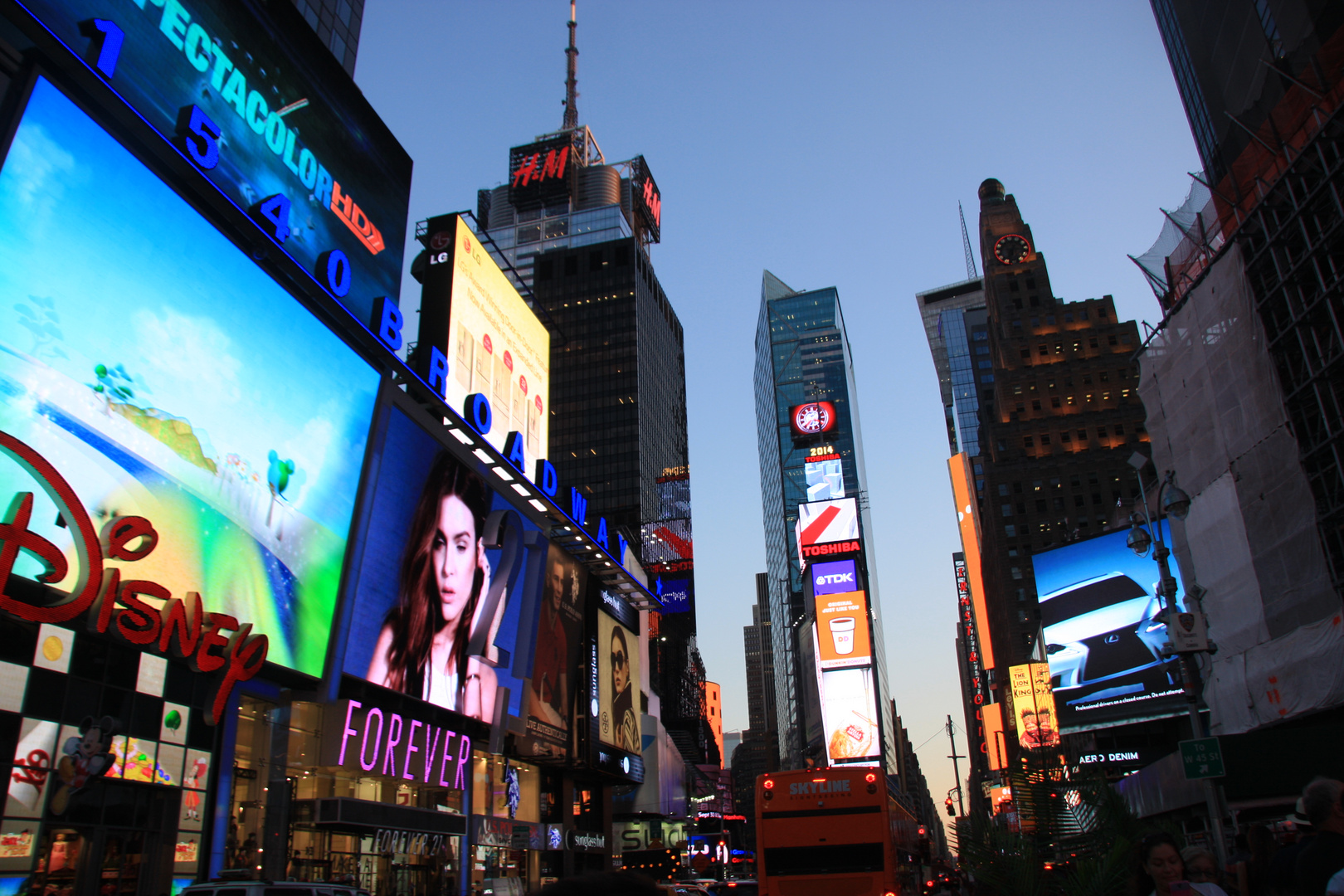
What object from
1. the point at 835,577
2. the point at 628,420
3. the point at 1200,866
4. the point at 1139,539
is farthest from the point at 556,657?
the point at 628,420

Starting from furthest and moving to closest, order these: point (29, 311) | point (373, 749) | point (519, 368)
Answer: point (519, 368) < point (373, 749) < point (29, 311)

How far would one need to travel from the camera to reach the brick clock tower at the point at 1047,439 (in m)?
114

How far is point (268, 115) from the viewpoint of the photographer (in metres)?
33.3

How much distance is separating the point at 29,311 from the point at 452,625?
20.1 meters

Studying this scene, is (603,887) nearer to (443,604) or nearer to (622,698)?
(443,604)

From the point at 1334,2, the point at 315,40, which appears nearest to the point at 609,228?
the point at 315,40

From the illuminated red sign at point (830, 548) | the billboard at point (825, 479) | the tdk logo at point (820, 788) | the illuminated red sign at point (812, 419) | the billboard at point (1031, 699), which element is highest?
the illuminated red sign at point (812, 419)

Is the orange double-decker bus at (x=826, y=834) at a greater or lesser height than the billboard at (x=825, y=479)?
lesser

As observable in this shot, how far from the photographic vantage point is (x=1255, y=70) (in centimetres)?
3475

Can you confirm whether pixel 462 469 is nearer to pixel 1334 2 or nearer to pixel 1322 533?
pixel 1322 533

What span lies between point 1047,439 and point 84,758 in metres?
115

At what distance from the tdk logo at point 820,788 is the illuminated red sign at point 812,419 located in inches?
4367

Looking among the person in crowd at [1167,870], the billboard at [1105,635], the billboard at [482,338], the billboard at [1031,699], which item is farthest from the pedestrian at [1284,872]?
the billboard at [1031,699]

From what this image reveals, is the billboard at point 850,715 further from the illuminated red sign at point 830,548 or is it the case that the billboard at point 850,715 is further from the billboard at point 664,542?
the billboard at point 664,542
